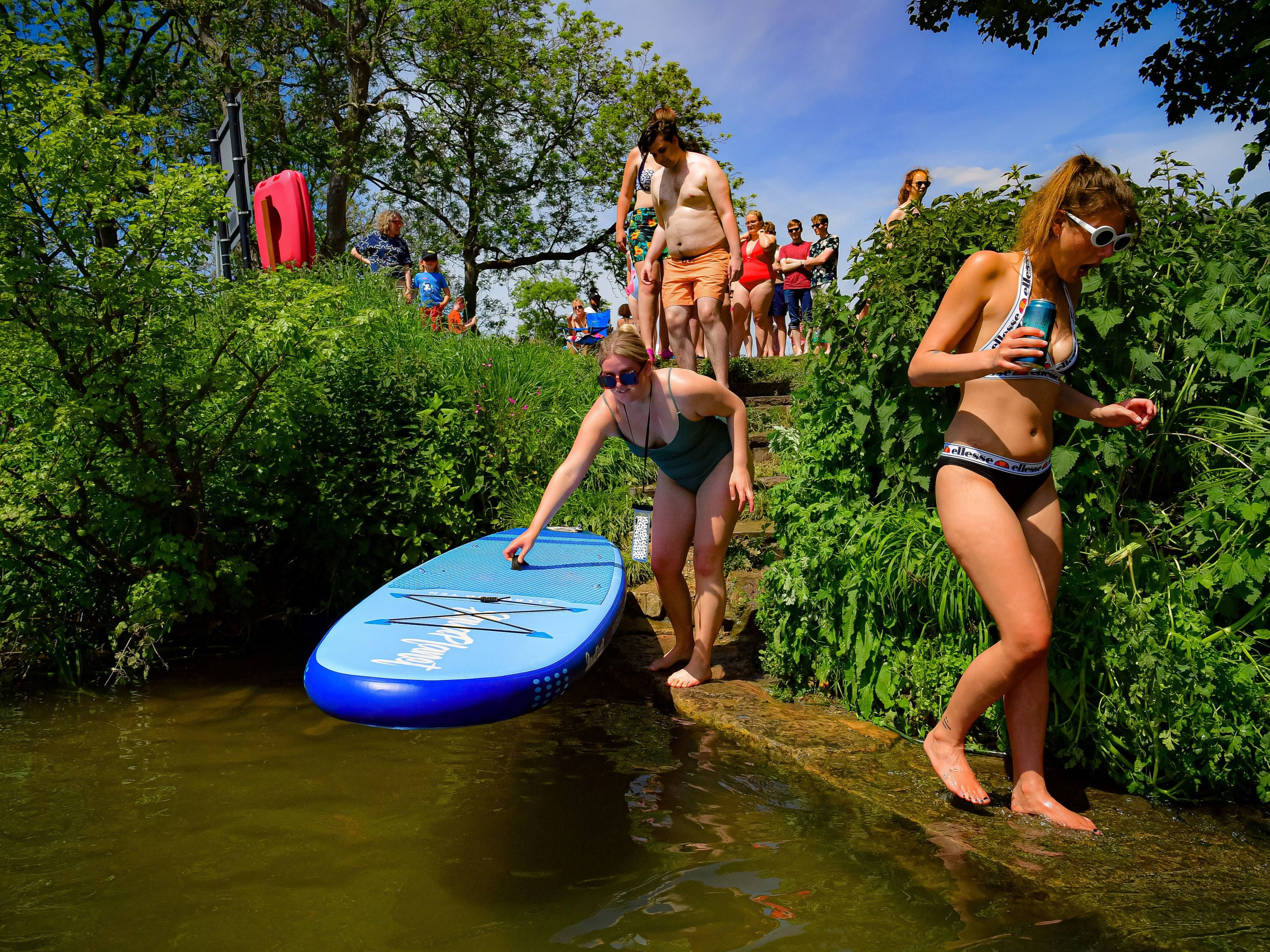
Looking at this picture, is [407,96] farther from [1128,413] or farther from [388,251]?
[1128,413]

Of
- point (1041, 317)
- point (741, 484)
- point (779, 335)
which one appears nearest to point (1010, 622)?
point (1041, 317)

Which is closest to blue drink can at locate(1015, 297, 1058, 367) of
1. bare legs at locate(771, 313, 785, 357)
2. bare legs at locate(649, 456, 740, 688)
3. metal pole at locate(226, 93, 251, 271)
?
bare legs at locate(649, 456, 740, 688)

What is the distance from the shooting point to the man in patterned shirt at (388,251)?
9633 mm

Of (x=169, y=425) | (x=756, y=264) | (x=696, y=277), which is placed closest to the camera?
(x=169, y=425)

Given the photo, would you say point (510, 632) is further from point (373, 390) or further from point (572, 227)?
point (572, 227)

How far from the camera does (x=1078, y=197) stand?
2623 mm

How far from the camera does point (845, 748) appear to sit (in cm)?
353

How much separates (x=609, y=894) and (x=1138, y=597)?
7.11ft

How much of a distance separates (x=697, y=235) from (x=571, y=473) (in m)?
3.38

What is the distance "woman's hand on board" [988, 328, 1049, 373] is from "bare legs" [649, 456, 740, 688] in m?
1.89

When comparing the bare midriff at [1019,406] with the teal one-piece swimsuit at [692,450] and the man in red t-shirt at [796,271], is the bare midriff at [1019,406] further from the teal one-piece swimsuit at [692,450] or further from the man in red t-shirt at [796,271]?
the man in red t-shirt at [796,271]

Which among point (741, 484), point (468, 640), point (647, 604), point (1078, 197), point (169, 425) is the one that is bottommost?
point (647, 604)

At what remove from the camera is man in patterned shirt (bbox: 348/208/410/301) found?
9.63 meters

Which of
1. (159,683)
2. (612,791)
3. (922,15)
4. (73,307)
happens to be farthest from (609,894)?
(922,15)
